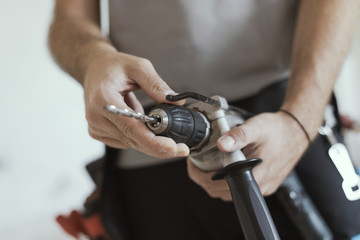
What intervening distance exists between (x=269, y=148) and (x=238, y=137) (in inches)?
2.4

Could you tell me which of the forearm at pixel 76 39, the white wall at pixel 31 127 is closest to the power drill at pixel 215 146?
the forearm at pixel 76 39

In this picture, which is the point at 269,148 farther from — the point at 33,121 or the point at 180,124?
the point at 33,121

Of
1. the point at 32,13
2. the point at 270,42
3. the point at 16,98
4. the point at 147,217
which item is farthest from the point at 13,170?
the point at 270,42

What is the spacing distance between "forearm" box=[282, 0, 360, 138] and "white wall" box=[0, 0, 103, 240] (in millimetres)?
659

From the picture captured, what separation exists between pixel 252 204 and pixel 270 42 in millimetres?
210

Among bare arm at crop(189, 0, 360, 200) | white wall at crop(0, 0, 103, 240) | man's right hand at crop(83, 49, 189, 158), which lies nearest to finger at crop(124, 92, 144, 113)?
man's right hand at crop(83, 49, 189, 158)

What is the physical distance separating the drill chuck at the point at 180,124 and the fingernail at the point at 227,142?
1cm

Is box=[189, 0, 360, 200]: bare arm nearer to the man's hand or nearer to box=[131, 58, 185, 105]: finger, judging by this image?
the man's hand

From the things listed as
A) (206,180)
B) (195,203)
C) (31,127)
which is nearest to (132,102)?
(206,180)

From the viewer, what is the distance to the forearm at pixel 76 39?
337 millimetres

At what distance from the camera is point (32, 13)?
38.3 inches

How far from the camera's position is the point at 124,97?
A: 0.28 meters

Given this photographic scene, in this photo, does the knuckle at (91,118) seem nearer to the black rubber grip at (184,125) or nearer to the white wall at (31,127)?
the black rubber grip at (184,125)

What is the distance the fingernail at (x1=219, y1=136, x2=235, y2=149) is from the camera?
0.28 meters
